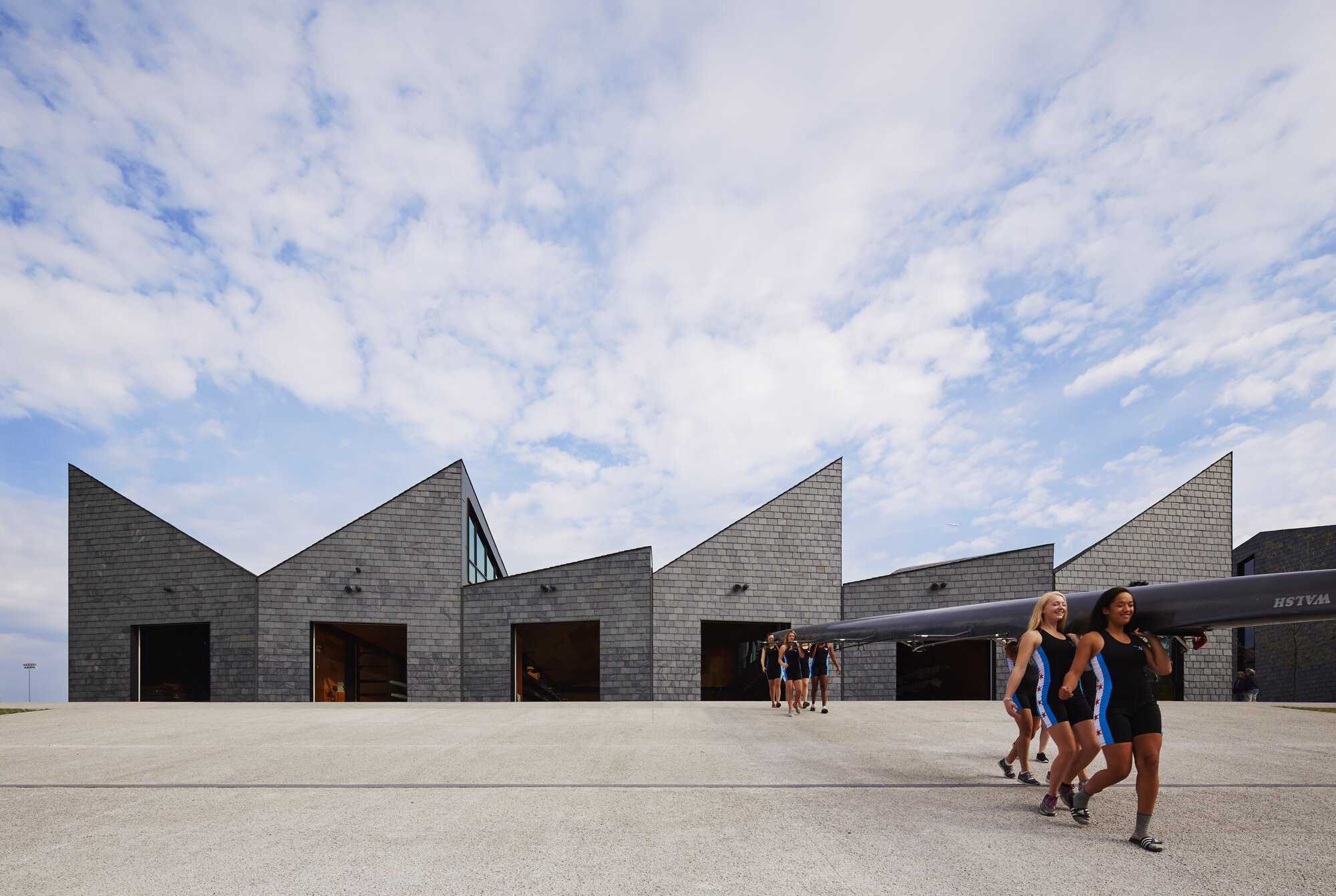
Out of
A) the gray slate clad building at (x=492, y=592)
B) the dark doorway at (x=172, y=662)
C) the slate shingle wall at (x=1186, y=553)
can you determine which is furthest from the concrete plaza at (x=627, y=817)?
the dark doorway at (x=172, y=662)

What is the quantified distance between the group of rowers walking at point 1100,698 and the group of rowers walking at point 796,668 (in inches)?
352

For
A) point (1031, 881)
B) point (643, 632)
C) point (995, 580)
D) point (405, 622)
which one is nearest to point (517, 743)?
point (1031, 881)

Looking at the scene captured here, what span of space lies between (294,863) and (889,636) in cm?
1143

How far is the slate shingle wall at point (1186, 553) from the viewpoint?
1022 inches

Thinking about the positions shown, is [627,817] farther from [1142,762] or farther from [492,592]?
[492,592]

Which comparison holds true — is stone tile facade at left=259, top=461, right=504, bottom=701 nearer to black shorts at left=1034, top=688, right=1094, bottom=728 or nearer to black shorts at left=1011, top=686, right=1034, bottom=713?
black shorts at left=1011, top=686, right=1034, bottom=713

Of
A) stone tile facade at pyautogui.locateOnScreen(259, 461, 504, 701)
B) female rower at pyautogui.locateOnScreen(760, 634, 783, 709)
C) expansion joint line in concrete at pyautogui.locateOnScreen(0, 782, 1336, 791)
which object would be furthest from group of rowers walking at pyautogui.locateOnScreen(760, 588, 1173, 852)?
stone tile facade at pyautogui.locateOnScreen(259, 461, 504, 701)

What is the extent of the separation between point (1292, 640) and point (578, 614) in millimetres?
27530

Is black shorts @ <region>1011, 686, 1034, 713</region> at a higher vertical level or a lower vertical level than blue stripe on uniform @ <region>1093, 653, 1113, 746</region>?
lower

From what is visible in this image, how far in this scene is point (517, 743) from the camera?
1074cm

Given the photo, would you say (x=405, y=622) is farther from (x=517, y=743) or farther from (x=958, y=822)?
(x=958, y=822)

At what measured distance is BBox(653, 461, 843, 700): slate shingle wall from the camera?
85.1ft

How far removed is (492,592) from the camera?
1067 inches

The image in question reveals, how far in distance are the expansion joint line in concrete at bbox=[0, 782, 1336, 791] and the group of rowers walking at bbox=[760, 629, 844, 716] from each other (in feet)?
26.4
